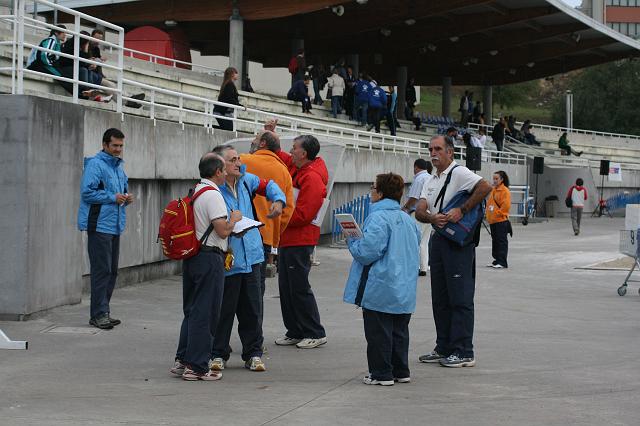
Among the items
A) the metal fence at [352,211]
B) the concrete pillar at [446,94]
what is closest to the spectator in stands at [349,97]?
the metal fence at [352,211]

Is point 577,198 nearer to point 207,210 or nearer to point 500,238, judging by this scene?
point 500,238

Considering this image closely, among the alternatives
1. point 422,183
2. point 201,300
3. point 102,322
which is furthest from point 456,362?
point 422,183

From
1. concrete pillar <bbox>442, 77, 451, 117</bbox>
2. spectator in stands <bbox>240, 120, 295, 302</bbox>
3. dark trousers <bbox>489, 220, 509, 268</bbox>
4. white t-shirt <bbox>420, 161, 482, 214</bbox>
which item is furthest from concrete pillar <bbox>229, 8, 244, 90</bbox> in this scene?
white t-shirt <bbox>420, 161, 482, 214</bbox>

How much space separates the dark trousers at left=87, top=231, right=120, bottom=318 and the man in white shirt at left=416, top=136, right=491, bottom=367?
3313 millimetres

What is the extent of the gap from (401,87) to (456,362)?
47.9 m

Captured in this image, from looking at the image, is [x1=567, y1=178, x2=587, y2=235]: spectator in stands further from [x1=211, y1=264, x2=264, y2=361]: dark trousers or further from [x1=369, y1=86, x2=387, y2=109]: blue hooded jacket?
[x1=211, y1=264, x2=264, y2=361]: dark trousers

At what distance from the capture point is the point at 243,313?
923 cm

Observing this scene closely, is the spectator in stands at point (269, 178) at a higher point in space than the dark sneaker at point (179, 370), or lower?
higher

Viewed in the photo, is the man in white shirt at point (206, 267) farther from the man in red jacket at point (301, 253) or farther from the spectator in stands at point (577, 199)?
the spectator in stands at point (577, 199)

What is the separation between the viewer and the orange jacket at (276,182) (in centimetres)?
1002

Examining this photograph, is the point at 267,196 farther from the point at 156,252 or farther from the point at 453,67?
the point at 453,67

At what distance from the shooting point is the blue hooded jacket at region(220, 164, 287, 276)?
895 centimetres

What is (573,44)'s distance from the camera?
5512 cm

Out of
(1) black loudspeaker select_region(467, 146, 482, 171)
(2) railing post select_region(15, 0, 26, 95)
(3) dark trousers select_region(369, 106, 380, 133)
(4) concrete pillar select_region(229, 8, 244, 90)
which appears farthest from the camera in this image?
(4) concrete pillar select_region(229, 8, 244, 90)
